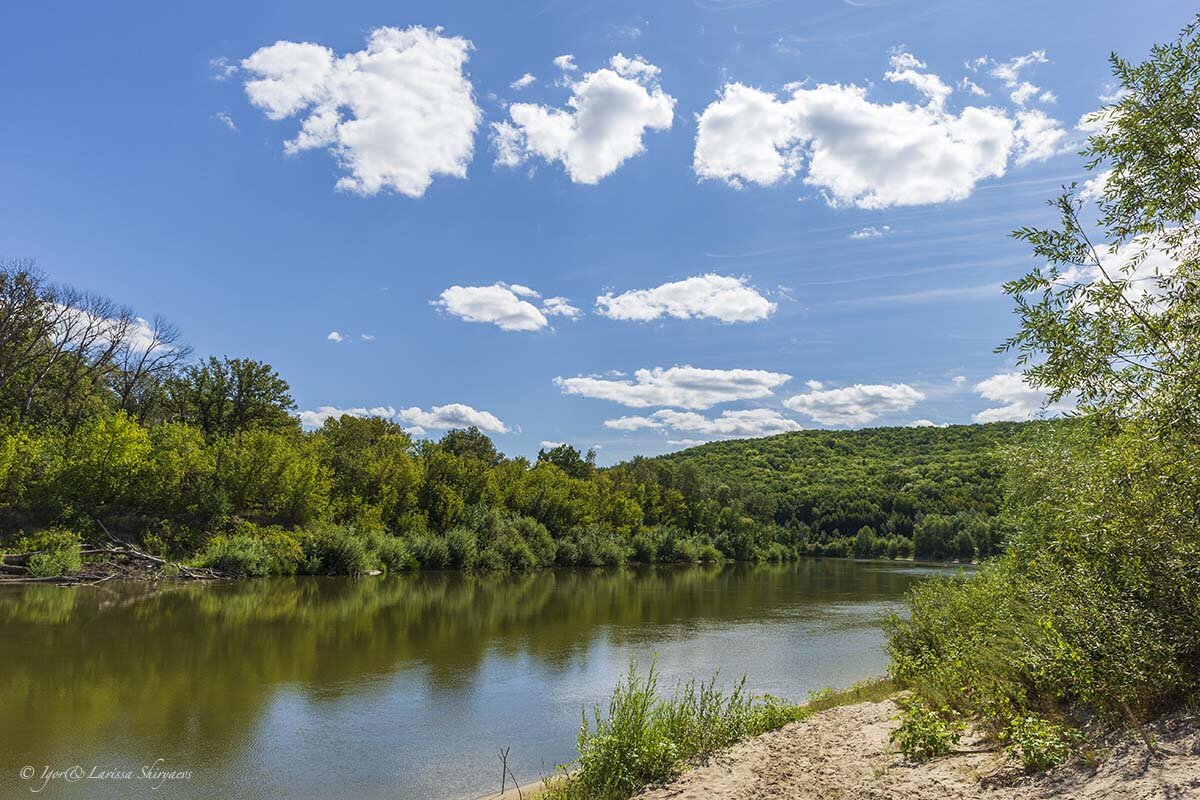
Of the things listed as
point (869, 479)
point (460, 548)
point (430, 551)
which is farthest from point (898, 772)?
point (869, 479)

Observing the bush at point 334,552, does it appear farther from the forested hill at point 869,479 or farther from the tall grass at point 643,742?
the forested hill at point 869,479

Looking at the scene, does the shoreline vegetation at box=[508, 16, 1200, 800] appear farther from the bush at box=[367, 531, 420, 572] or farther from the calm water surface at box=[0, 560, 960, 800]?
the bush at box=[367, 531, 420, 572]

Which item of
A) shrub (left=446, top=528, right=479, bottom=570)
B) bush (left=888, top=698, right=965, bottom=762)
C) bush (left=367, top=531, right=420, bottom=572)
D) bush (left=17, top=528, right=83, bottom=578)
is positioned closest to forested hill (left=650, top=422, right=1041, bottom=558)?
shrub (left=446, top=528, right=479, bottom=570)

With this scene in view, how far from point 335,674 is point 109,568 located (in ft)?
86.8

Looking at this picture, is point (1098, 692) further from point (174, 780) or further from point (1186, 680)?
point (174, 780)

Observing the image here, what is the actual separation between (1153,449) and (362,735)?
1399 cm

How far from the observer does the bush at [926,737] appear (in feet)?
29.2

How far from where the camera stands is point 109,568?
37031mm

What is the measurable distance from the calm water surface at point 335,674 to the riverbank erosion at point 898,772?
14.3ft

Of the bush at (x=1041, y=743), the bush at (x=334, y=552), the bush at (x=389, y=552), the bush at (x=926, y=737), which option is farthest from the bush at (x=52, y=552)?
the bush at (x=1041, y=743)

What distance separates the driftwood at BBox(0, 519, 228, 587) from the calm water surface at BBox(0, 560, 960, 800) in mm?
2648

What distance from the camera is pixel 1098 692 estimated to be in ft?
26.5

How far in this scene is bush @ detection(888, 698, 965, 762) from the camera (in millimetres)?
8906

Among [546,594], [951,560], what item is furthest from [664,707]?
[951,560]
